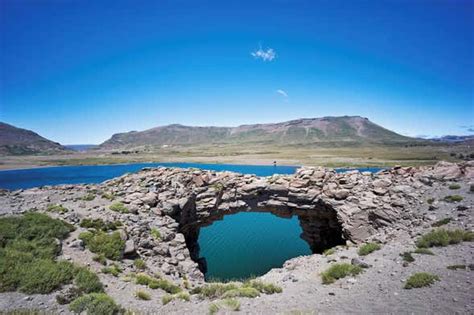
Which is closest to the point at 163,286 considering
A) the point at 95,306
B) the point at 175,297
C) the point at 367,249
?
the point at 175,297

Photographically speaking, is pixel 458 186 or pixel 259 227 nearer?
pixel 458 186

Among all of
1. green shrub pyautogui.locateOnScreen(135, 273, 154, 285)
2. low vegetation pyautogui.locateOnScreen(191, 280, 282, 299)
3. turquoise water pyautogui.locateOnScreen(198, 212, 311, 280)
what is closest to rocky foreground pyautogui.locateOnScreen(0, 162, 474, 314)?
green shrub pyautogui.locateOnScreen(135, 273, 154, 285)

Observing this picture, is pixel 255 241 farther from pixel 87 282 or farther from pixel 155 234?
pixel 87 282

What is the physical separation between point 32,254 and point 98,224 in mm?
3721

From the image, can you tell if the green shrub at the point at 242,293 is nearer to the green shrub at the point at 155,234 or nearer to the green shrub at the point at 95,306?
the green shrub at the point at 95,306

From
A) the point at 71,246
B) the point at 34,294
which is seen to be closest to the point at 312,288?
the point at 34,294

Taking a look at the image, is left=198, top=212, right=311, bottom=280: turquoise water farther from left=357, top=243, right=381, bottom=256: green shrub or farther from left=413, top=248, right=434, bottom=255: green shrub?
left=413, top=248, right=434, bottom=255: green shrub

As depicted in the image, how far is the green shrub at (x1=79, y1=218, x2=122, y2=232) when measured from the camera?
14.2m

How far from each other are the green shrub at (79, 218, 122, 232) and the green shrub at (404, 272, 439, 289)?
45.7 feet

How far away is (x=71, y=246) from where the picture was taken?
39.8 ft

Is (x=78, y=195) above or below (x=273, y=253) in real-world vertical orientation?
above

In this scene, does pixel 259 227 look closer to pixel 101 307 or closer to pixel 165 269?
pixel 165 269

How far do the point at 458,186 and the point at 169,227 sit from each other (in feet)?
65.5

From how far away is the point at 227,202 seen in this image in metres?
24.0
